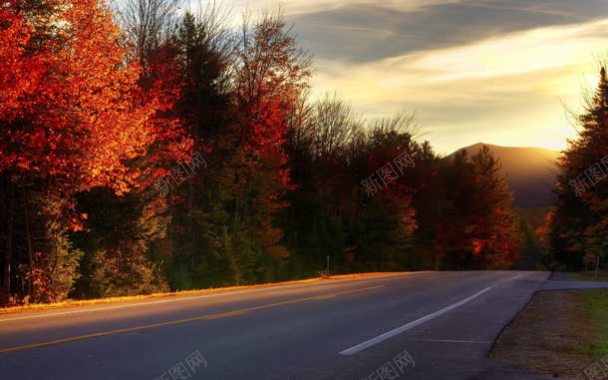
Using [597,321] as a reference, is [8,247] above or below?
above

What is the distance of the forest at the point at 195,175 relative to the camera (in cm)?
1925

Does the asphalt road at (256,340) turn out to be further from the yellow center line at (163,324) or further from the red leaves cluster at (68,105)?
the red leaves cluster at (68,105)

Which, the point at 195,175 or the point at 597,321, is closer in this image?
the point at 597,321

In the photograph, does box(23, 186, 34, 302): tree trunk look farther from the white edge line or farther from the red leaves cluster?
the white edge line

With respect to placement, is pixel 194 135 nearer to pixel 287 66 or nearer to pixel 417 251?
pixel 287 66

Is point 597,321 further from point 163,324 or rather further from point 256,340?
point 163,324

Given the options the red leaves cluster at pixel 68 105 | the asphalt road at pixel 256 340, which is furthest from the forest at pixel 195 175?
the asphalt road at pixel 256 340

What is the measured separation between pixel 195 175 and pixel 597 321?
23633 mm

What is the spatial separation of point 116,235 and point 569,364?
59.9ft

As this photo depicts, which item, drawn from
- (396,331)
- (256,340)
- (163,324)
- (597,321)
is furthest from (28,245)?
(597,321)

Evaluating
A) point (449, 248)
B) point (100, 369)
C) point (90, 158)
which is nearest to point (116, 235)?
point (90, 158)

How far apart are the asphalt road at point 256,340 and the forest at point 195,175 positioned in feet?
19.0

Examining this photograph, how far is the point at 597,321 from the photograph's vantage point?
52.5 feet

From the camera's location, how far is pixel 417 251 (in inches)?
2463
